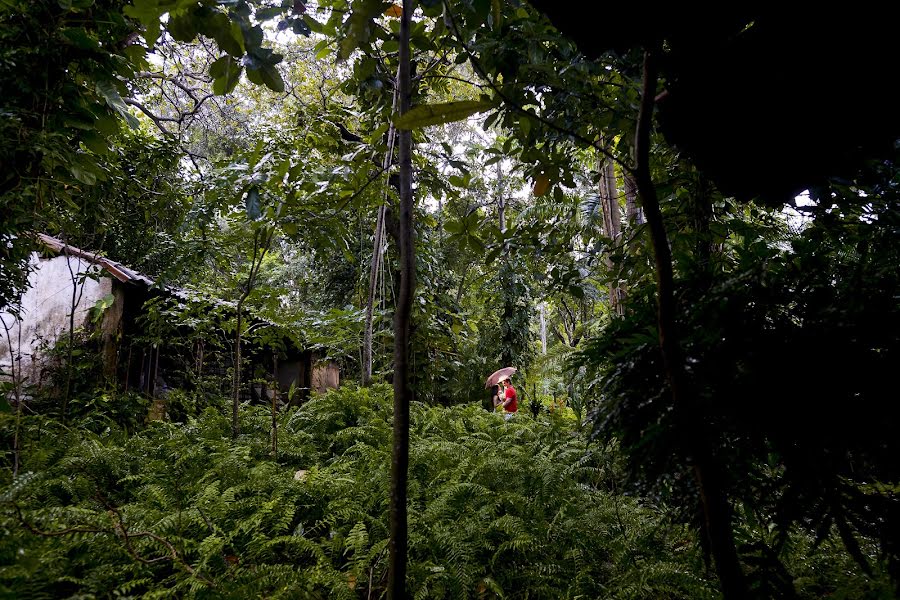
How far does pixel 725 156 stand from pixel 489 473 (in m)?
2.86

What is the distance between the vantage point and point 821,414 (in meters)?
1.31

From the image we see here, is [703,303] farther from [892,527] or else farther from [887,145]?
[887,145]

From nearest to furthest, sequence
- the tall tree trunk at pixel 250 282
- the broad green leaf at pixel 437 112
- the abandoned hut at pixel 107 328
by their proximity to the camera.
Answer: the broad green leaf at pixel 437 112 → the tall tree trunk at pixel 250 282 → the abandoned hut at pixel 107 328

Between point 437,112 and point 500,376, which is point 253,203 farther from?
point 500,376

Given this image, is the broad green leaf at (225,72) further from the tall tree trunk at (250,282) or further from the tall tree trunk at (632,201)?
the tall tree trunk at (632,201)

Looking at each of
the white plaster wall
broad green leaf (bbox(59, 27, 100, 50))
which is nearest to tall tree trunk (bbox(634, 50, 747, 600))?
broad green leaf (bbox(59, 27, 100, 50))

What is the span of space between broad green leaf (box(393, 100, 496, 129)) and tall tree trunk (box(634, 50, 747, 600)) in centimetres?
43

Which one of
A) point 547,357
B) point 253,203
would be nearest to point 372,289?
point 547,357

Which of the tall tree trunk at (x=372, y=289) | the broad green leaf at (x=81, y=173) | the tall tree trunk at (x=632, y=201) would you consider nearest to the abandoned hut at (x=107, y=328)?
the tall tree trunk at (x=372, y=289)

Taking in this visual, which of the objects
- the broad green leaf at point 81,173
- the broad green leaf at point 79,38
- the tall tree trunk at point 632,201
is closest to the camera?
the broad green leaf at point 79,38

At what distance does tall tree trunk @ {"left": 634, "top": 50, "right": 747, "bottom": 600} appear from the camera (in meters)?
1.06

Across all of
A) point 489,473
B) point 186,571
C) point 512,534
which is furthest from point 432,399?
point 186,571

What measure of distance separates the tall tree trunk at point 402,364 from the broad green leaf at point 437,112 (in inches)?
12.0

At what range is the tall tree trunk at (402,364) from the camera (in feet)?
4.82
